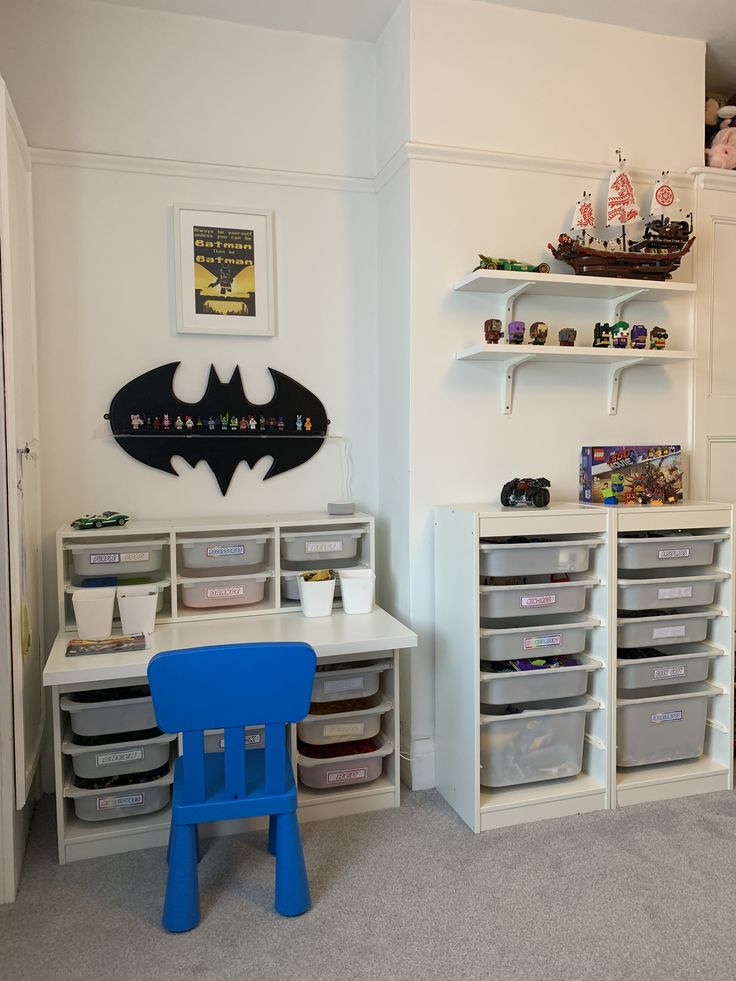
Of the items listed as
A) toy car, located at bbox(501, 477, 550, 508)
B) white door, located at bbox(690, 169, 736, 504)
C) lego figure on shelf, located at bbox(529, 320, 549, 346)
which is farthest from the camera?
white door, located at bbox(690, 169, 736, 504)

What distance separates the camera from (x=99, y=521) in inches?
91.2

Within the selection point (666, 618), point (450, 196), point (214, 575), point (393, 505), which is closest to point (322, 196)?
point (450, 196)

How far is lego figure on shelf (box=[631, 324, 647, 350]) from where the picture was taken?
252 centimetres

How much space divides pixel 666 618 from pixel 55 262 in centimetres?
231

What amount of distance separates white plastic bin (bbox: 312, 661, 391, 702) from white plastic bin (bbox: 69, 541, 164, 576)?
2.09ft

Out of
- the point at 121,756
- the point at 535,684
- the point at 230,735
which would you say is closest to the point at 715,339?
the point at 535,684

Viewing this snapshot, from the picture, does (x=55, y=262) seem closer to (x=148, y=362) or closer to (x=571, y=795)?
(x=148, y=362)

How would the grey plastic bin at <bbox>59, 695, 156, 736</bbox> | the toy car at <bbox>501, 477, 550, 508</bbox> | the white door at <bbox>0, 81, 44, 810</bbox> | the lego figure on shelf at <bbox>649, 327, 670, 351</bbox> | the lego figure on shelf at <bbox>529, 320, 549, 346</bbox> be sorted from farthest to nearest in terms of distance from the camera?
the lego figure on shelf at <bbox>649, 327, 670, 351</bbox> → the lego figure on shelf at <bbox>529, 320, 549, 346</bbox> → the toy car at <bbox>501, 477, 550, 508</bbox> → the grey plastic bin at <bbox>59, 695, 156, 736</bbox> → the white door at <bbox>0, 81, 44, 810</bbox>

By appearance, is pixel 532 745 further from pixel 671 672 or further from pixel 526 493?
pixel 526 493

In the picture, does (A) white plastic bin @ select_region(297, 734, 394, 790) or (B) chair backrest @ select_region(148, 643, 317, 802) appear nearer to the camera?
(B) chair backrest @ select_region(148, 643, 317, 802)

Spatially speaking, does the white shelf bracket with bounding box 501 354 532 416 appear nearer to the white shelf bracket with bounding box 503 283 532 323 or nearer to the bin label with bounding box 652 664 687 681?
the white shelf bracket with bounding box 503 283 532 323

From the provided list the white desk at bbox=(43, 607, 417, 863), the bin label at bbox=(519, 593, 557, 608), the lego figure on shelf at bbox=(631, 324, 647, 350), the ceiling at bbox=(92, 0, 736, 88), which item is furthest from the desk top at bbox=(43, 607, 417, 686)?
the ceiling at bbox=(92, 0, 736, 88)

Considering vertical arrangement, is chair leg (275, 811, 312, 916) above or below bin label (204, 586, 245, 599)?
below

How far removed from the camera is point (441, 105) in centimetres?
241
